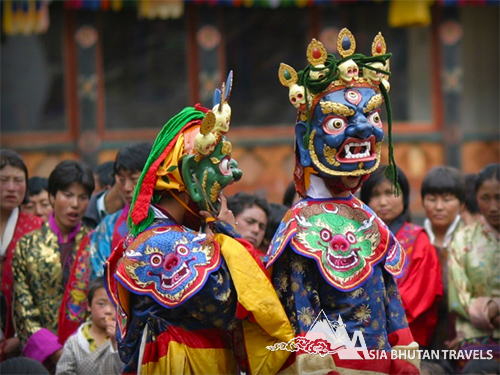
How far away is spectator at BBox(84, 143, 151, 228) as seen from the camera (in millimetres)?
6141

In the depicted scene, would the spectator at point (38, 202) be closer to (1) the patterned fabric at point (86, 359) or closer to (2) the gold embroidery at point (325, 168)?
(1) the patterned fabric at point (86, 359)

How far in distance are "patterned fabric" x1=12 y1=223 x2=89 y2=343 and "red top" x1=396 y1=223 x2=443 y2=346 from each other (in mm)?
2010

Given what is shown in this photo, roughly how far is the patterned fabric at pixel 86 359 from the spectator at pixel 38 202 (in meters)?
1.66

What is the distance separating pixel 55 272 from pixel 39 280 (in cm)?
10

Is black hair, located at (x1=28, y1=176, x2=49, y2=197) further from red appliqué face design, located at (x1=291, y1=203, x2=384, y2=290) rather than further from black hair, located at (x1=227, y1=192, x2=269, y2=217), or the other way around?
red appliqué face design, located at (x1=291, y1=203, x2=384, y2=290)

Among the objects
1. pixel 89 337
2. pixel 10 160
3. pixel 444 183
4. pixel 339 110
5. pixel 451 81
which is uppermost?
pixel 451 81

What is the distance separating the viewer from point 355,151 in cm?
496

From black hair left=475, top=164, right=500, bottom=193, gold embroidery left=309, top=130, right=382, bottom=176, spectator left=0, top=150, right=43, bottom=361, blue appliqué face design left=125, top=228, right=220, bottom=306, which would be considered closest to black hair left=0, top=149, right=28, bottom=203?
spectator left=0, top=150, right=43, bottom=361

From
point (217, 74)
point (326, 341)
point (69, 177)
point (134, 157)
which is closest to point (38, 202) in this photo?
point (69, 177)

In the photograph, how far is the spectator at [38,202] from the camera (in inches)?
292

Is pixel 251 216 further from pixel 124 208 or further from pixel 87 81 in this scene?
pixel 87 81

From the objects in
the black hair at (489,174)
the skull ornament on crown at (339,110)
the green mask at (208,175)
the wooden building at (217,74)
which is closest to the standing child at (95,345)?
the green mask at (208,175)

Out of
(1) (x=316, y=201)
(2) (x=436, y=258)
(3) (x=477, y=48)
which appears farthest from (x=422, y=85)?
(1) (x=316, y=201)

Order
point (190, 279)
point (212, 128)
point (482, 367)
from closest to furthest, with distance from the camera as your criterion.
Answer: point (190, 279) < point (212, 128) < point (482, 367)
